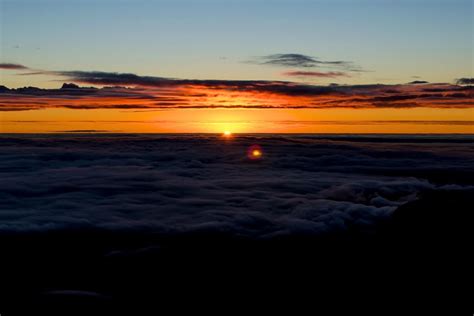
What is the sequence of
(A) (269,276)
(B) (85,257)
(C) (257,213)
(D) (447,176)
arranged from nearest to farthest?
1. (A) (269,276)
2. (B) (85,257)
3. (C) (257,213)
4. (D) (447,176)

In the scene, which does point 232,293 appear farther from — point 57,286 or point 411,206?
point 411,206

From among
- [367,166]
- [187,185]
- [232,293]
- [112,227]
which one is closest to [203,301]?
[232,293]

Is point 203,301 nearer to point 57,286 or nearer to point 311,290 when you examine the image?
point 311,290

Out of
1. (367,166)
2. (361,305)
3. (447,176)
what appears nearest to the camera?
(361,305)

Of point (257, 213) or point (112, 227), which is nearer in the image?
point (112, 227)

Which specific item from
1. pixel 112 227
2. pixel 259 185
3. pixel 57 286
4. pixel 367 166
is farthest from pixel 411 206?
pixel 367 166

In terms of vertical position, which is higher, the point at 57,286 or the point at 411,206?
the point at 411,206

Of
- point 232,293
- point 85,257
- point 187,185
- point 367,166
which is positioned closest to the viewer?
point 232,293

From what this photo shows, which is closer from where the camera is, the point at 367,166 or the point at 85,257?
the point at 85,257

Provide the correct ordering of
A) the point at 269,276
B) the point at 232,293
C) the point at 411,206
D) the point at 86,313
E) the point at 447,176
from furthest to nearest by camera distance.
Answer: the point at 447,176
the point at 411,206
the point at 269,276
the point at 232,293
the point at 86,313
